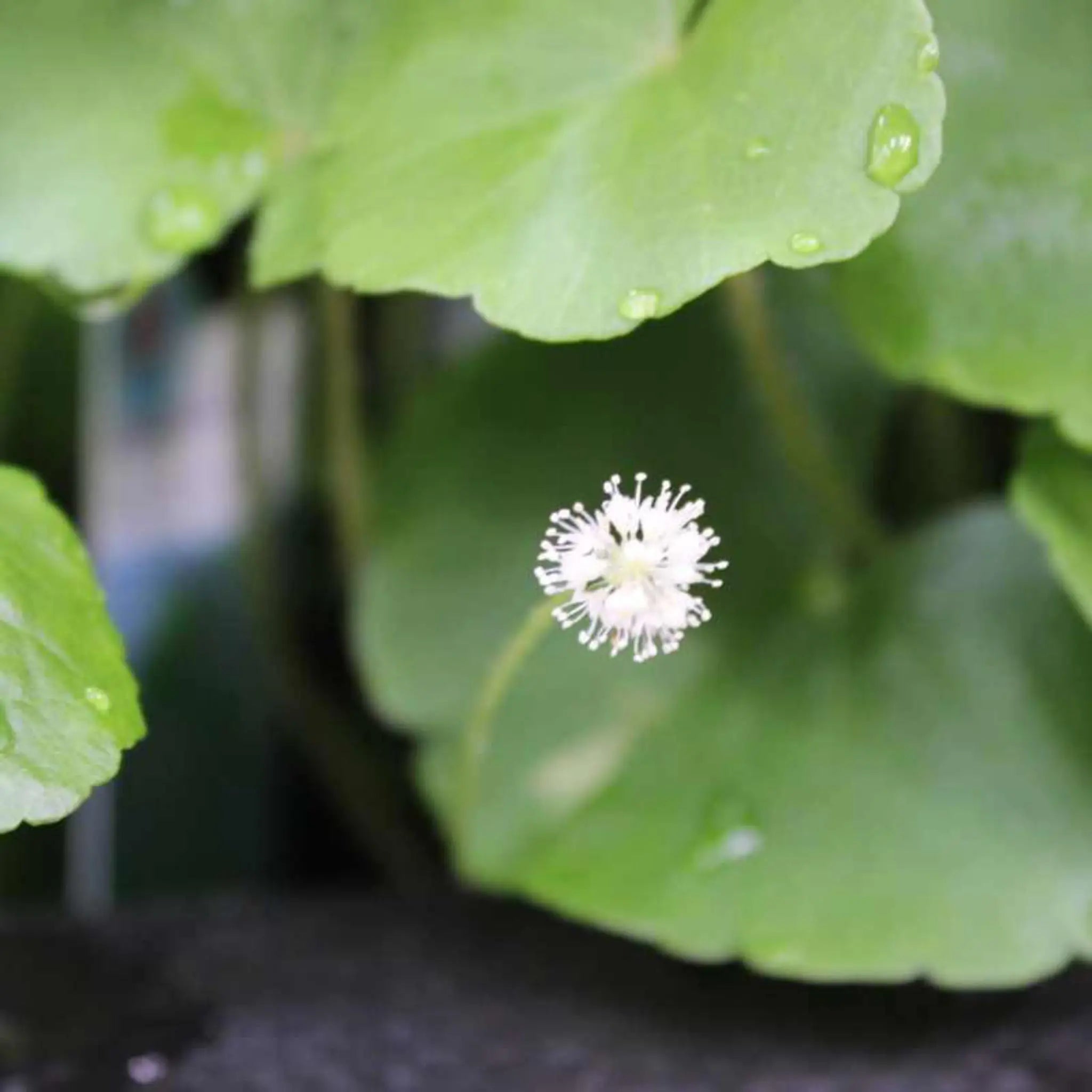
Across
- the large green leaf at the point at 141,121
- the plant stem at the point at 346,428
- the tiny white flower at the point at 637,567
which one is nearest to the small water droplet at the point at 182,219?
the large green leaf at the point at 141,121

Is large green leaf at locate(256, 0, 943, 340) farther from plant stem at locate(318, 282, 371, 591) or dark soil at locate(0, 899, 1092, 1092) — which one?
dark soil at locate(0, 899, 1092, 1092)

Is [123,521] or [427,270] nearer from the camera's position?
[427,270]

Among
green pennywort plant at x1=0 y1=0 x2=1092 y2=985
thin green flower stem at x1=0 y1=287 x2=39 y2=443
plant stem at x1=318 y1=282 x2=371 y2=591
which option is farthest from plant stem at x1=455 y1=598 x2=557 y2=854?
→ thin green flower stem at x1=0 y1=287 x2=39 y2=443

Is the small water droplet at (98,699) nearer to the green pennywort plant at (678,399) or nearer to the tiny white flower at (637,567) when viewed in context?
the green pennywort plant at (678,399)

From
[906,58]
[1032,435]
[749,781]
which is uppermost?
[906,58]

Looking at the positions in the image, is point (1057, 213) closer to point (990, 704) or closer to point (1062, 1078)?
point (990, 704)

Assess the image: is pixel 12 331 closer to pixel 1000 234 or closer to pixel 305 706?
pixel 305 706

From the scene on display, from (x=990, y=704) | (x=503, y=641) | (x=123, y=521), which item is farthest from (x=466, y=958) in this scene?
(x=123, y=521)
